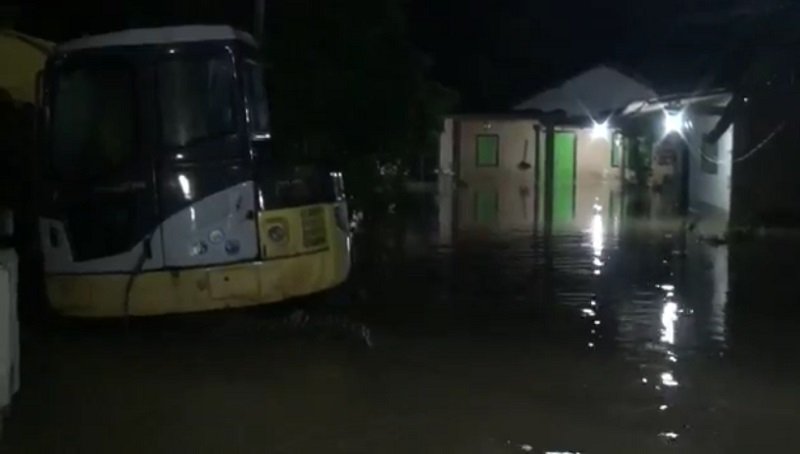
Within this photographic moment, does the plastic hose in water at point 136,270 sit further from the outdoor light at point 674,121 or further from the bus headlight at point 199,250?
the outdoor light at point 674,121

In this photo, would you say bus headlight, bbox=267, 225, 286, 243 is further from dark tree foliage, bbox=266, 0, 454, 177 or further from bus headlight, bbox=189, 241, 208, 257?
dark tree foliage, bbox=266, 0, 454, 177

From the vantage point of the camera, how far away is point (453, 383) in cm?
1080

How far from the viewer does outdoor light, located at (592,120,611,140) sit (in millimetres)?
44656

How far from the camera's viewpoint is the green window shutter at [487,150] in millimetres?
48781

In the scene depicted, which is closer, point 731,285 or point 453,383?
point 453,383

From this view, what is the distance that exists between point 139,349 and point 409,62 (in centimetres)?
900

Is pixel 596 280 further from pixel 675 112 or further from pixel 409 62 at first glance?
pixel 675 112

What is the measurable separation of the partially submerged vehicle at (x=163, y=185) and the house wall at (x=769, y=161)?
50.2ft

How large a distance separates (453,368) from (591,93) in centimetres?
3692

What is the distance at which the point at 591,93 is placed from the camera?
4741 centimetres

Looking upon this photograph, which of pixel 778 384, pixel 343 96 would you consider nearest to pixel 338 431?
pixel 778 384

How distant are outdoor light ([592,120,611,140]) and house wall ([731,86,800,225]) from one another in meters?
17.9

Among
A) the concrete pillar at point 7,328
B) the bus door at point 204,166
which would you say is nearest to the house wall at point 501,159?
the bus door at point 204,166

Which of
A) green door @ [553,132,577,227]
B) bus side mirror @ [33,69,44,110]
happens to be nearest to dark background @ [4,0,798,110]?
green door @ [553,132,577,227]
